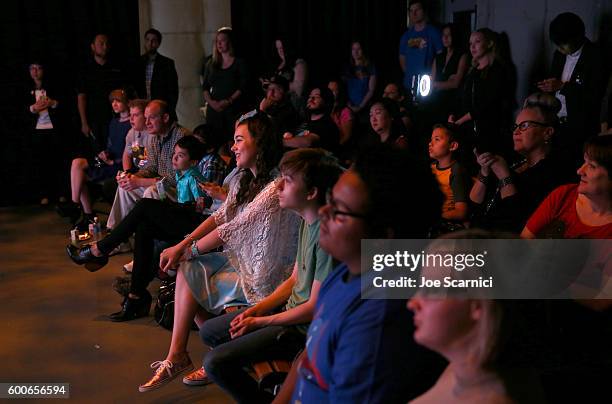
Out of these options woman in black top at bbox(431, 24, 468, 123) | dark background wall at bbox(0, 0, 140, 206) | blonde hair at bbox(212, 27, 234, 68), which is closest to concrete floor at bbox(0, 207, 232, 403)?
dark background wall at bbox(0, 0, 140, 206)

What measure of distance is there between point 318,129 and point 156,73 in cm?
227

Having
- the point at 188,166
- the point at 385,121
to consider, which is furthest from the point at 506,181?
the point at 188,166

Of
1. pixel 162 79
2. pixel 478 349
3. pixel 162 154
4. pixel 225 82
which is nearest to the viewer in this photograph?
pixel 478 349

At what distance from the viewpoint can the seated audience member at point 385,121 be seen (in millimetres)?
4492

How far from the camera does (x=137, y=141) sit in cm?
517

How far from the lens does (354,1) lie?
24.4 ft

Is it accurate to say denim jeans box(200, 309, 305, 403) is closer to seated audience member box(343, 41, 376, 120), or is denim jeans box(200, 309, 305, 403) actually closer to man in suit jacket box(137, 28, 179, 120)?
seated audience member box(343, 41, 376, 120)

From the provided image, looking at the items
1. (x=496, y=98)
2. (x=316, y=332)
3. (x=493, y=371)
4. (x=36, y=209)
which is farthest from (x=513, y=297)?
(x=36, y=209)

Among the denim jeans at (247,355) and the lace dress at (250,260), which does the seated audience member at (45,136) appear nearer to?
the lace dress at (250,260)

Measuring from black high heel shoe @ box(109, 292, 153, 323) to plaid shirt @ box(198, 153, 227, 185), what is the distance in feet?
2.35

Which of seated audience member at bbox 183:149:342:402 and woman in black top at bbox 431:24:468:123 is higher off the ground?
woman in black top at bbox 431:24:468:123

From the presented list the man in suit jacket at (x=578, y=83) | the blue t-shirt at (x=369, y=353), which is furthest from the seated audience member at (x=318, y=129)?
the blue t-shirt at (x=369, y=353)

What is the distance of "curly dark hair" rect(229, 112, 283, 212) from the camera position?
125 inches

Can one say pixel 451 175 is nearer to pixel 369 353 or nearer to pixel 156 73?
pixel 369 353
